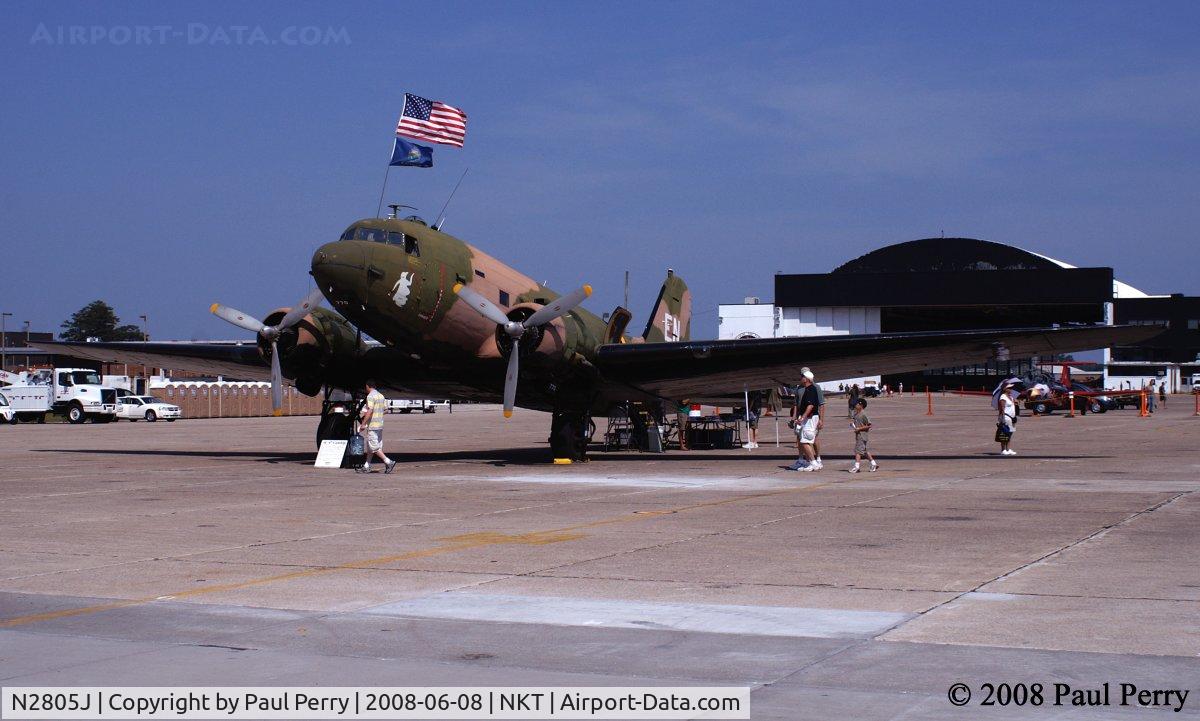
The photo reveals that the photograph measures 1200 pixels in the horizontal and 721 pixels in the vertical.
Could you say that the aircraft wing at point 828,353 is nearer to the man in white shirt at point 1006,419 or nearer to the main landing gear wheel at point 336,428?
the man in white shirt at point 1006,419

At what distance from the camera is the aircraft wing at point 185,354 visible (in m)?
31.7

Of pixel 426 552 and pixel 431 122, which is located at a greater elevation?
pixel 431 122

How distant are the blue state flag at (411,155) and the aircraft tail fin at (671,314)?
9.10 m

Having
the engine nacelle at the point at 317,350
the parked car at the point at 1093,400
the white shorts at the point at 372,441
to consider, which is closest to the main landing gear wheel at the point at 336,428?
the engine nacelle at the point at 317,350

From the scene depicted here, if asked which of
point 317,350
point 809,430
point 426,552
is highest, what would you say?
point 317,350

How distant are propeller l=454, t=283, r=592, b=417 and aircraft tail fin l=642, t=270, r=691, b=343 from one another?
927 cm

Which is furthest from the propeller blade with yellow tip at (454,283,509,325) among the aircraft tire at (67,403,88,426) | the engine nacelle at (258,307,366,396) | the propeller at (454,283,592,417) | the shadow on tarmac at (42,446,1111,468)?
the aircraft tire at (67,403,88,426)

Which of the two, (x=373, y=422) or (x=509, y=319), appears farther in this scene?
(x=509, y=319)

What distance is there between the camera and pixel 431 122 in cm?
3050

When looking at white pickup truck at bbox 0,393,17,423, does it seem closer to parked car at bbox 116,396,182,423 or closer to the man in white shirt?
parked car at bbox 116,396,182,423

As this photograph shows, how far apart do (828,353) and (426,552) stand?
16965 mm

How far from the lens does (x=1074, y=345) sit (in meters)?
26.8

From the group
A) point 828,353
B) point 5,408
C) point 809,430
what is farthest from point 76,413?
point 809,430

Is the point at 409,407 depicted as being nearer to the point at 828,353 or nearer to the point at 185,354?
the point at 185,354
